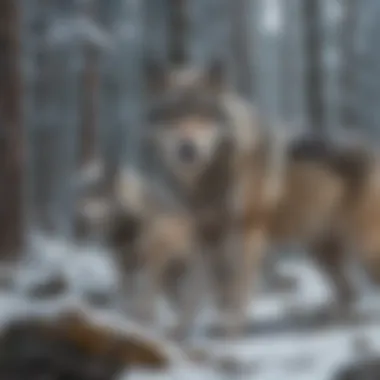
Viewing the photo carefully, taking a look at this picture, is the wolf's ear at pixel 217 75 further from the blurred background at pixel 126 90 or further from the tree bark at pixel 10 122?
the tree bark at pixel 10 122

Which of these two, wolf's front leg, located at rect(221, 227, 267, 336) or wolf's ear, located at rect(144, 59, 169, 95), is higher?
wolf's ear, located at rect(144, 59, 169, 95)

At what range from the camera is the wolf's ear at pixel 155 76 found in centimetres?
116

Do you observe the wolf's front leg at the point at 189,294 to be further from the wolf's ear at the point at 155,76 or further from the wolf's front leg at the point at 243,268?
the wolf's ear at the point at 155,76

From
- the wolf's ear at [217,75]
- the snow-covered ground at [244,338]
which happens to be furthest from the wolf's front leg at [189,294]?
the wolf's ear at [217,75]

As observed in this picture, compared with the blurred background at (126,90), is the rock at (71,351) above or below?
below

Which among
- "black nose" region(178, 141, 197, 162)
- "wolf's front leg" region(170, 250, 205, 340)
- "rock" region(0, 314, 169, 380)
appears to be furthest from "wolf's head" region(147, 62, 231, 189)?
"rock" region(0, 314, 169, 380)

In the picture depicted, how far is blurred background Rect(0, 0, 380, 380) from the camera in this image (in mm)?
1141

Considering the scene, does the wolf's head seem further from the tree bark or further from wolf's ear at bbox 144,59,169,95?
the tree bark

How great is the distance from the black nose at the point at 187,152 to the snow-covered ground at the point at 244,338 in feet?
0.52

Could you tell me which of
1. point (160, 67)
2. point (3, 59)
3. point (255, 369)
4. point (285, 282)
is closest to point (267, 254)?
point (285, 282)

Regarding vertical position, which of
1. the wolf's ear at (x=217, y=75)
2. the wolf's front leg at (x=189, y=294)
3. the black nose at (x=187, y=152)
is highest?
the wolf's ear at (x=217, y=75)

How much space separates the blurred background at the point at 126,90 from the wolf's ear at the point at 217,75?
0.01m

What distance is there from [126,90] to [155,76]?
0.04m

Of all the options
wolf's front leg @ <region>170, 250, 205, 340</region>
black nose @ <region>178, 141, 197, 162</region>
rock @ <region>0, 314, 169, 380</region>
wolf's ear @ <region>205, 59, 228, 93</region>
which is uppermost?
wolf's ear @ <region>205, 59, 228, 93</region>
